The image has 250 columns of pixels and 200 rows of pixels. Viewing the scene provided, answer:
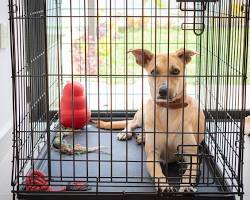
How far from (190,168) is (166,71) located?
1.70 feet

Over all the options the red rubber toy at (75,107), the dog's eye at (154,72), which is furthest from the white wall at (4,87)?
the dog's eye at (154,72)

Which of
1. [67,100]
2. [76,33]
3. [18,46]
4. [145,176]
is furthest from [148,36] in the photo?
[145,176]

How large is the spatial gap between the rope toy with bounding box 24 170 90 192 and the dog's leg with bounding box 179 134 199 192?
0.46 m

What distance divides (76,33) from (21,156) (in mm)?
1480

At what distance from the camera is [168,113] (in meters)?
2.46

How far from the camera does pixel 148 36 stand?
3.71m

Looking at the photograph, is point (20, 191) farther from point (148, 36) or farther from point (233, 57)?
point (148, 36)

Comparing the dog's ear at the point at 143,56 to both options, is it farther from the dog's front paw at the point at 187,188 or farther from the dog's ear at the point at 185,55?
the dog's front paw at the point at 187,188

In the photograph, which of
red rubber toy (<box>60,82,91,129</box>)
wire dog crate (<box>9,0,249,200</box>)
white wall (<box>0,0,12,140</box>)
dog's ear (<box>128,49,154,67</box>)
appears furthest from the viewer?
→ red rubber toy (<box>60,82,91,129</box>)

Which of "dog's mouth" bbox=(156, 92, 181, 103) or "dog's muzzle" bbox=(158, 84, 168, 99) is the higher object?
"dog's muzzle" bbox=(158, 84, 168, 99)

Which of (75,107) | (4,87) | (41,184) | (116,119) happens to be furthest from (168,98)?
(116,119)

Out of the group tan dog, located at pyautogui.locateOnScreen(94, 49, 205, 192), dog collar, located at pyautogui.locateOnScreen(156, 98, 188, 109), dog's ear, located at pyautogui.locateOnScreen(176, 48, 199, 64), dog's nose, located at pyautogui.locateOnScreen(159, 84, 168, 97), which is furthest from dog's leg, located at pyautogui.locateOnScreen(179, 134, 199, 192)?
dog's ear, located at pyautogui.locateOnScreen(176, 48, 199, 64)

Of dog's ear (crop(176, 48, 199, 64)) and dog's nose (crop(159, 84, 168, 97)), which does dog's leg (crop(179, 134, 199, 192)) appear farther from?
dog's ear (crop(176, 48, 199, 64))

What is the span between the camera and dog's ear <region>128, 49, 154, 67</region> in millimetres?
2401
